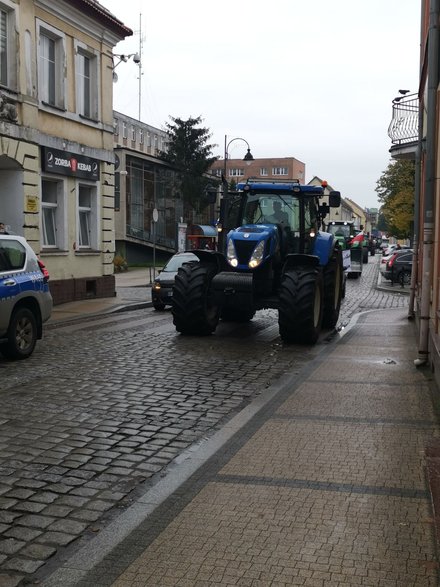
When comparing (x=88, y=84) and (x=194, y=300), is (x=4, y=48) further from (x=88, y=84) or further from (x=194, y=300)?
(x=194, y=300)

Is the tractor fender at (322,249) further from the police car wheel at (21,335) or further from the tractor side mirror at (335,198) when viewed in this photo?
the police car wheel at (21,335)

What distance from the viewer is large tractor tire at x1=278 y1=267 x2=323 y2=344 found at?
1134 cm

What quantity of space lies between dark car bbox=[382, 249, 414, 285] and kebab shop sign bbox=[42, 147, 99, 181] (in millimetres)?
13270

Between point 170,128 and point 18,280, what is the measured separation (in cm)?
5256

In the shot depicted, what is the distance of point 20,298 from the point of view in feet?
33.2

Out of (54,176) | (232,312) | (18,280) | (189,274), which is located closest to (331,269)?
(232,312)

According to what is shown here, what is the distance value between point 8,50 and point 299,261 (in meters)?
9.36

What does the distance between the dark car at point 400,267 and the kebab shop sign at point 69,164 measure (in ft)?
43.5

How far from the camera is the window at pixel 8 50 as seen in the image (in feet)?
53.5

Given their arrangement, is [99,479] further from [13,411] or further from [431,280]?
[431,280]

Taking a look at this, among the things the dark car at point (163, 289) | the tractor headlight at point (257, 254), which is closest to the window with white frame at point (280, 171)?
the dark car at point (163, 289)

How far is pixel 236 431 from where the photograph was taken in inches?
249

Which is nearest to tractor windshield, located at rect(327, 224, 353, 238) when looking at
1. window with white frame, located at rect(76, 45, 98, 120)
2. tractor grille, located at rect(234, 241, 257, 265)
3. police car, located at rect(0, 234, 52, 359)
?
window with white frame, located at rect(76, 45, 98, 120)

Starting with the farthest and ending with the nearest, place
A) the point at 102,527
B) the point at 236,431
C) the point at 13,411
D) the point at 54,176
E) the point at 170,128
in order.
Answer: the point at 170,128
the point at 54,176
the point at 13,411
the point at 236,431
the point at 102,527
